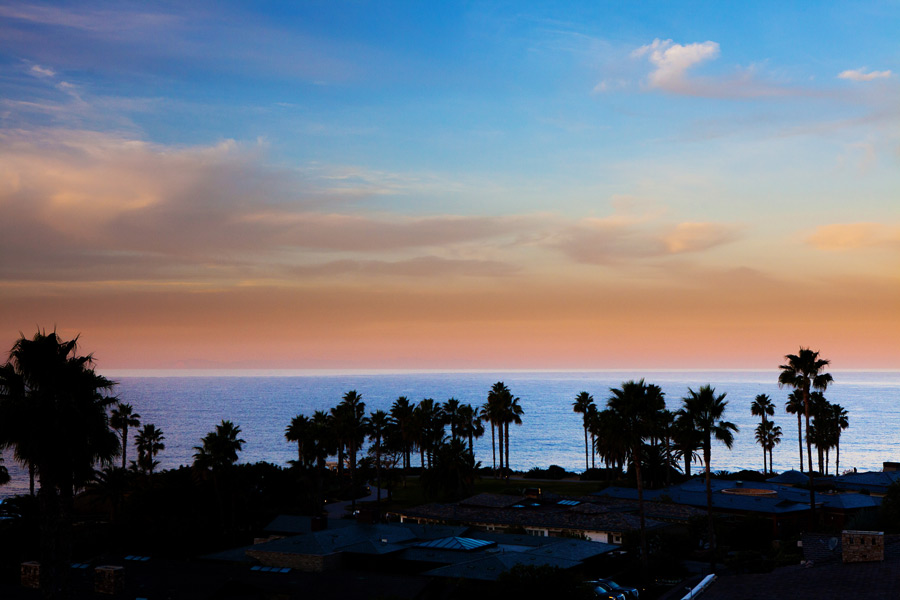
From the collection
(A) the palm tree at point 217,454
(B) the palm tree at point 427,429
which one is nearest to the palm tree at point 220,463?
(A) the palm tree at point 217,454

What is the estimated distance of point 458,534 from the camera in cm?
5078

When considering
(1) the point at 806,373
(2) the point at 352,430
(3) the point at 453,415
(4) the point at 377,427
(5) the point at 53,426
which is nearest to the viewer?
(5) the point at 53,426

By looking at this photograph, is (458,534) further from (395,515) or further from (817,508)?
(817,508)

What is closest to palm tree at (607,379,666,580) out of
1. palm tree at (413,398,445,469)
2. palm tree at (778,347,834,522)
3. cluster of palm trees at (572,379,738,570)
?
cluster of palm trees at (572,379,738,570)

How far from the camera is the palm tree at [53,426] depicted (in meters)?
26.0

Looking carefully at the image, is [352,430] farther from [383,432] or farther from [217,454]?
[217,454]

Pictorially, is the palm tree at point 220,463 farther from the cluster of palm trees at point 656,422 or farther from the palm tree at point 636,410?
the palm tree at point 636,410

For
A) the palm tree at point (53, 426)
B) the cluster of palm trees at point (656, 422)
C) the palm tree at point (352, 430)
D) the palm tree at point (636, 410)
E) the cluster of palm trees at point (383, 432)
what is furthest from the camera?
the palm tree at point (352, 430)

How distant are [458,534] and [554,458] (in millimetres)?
140157

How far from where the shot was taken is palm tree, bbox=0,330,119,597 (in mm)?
26000

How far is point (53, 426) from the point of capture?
26094 millimetres

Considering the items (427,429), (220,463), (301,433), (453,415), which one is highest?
(453,415)

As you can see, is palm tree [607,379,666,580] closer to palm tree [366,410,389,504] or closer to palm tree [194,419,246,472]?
palm tree [194,419,246,472]

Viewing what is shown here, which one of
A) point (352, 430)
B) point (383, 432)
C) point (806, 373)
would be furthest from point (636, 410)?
point (383, 432)
